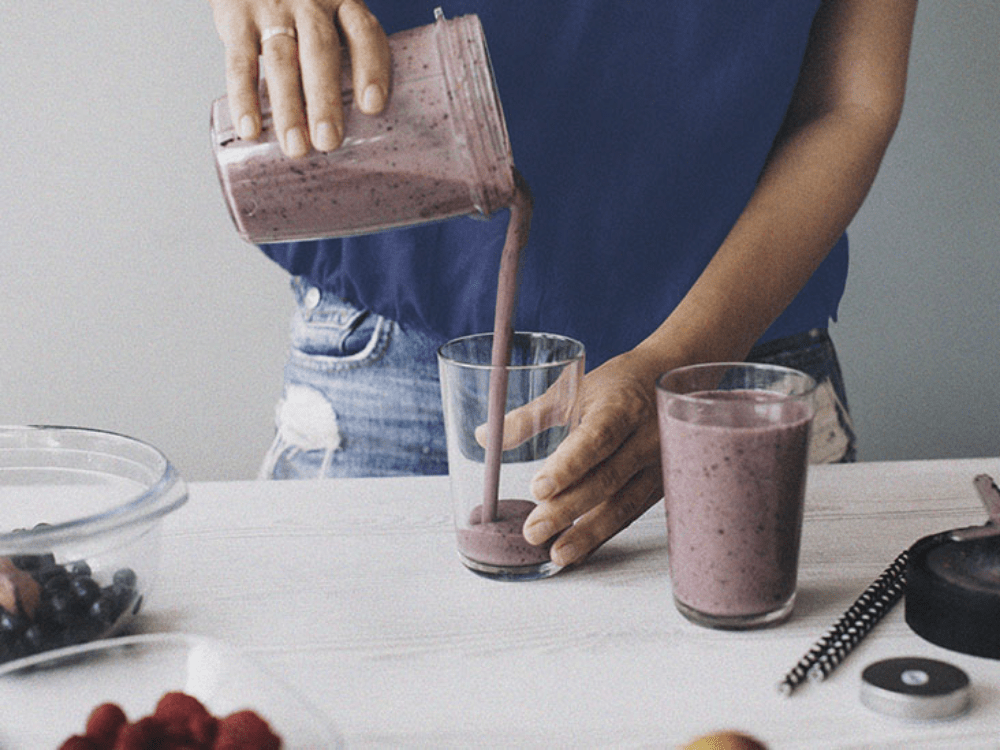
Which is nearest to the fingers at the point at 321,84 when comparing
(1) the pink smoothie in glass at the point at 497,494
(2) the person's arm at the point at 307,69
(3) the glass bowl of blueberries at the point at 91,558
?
(2) the person's arm at the point at 307,69

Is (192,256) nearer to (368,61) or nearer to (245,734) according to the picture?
(368,61)

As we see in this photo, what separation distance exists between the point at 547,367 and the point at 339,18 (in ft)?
0.97

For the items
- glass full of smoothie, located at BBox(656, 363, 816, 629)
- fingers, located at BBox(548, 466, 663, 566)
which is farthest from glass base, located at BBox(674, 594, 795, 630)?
fingers, located at BBox(548, 466, 663, 566)

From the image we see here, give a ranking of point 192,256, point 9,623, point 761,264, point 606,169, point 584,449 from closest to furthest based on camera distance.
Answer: point 9,623 → point 584,449 → point 761,264 → point 606,169 → point 192,256

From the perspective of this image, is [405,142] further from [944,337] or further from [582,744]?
[944,337]

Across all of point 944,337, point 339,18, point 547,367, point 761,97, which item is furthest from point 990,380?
point 339,18

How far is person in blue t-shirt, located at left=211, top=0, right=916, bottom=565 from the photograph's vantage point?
1.11 metres

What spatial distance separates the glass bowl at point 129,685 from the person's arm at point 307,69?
1.09 ft

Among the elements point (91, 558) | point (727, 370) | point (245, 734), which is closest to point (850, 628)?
point (727, 370)

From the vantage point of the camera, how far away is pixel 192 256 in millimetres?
2064

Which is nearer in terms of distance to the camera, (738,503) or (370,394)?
(738,503)

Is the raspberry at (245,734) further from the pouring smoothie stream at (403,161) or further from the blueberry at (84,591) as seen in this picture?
the pouring smoothie stream at (403,161)

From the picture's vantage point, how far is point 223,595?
79 centimetres

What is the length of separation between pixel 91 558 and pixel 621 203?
713 mm
